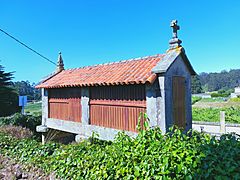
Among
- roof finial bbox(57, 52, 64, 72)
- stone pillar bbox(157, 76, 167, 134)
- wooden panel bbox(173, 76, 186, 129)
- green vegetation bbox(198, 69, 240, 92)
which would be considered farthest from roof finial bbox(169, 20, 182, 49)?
green vegetation bbox(198, 69, 240, 92)

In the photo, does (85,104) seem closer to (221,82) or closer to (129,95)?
(129,95)

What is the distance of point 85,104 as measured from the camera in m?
7.85

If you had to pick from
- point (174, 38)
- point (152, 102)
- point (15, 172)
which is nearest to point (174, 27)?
point (174, 38)

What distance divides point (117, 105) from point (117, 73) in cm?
115

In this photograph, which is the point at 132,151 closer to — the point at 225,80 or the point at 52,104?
the point at 52,104

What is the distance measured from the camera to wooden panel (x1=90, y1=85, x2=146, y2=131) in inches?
245

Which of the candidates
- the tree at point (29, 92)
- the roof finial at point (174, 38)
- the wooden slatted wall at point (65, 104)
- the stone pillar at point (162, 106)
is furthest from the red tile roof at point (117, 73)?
the tree at point (29, 92)

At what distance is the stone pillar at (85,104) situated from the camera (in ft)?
25.5

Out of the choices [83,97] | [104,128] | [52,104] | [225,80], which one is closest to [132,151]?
[104,128]

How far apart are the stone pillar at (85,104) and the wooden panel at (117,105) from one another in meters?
0.20

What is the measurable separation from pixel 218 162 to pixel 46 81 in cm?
968

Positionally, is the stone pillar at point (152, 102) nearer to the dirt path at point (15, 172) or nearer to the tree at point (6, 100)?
the dirt path at point (15, 172)

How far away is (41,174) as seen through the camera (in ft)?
12.7

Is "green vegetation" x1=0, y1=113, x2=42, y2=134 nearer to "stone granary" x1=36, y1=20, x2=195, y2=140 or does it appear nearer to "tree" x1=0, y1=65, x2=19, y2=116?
"stone granary" x1=36, y1=20, x2=195, y2=140
